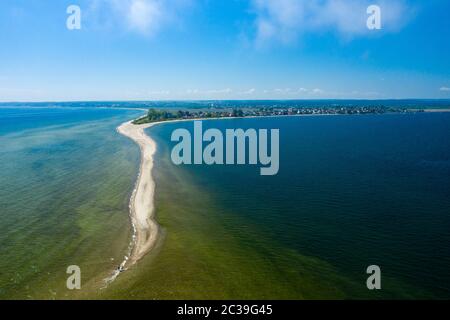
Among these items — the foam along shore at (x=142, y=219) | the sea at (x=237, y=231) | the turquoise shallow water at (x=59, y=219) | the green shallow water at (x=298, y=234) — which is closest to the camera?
the green shallow water at (x=298, y=234)

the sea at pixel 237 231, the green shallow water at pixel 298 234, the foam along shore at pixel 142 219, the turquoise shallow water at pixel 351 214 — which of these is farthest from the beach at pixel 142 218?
the turquoise shallow water at pixel 351 214

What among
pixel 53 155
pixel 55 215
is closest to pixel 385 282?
pixel 55 215

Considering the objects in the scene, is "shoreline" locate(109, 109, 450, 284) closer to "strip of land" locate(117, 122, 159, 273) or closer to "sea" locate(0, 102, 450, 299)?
"strip of land" locate(117, 122, 159, 273)

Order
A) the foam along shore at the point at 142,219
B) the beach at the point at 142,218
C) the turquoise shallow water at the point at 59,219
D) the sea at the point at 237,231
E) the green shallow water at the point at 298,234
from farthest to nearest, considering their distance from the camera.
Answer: the beach at the point at 142,218, the foam along shore at the point at 142,219, the turquoise shallow water at the point at 59,219, the sea at the point at 237,231, the green shallow water at the point at 298,234

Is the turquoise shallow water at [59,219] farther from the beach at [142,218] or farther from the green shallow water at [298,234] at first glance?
the green shallow water at [298,234]

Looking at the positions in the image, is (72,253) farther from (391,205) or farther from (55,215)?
(391,205)

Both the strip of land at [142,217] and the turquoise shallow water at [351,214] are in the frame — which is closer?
the turquoise shallow water at [351,214]

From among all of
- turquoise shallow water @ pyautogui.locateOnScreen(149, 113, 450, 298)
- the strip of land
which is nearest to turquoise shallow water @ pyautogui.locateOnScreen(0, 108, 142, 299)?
the strip of land
